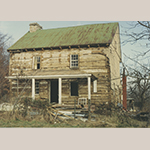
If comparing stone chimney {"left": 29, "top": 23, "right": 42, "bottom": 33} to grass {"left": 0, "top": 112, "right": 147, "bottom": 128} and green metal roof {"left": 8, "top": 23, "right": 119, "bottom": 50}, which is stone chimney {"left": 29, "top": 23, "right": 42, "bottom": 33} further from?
grass {"left": 0, "top": 112, "right": 147, "bottom": 128}

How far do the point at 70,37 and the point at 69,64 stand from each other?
2648 millimetres

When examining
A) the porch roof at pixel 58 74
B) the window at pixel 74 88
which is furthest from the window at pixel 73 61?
the window at pixel 74 88

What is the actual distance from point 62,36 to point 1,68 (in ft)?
22.0

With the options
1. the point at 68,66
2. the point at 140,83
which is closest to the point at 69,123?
the point at 140,83

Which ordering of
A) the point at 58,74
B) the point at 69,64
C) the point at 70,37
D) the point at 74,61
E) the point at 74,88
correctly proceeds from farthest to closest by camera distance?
the point at 70,37, the point at 74,88, the point at 74,61, the point at 69,64, the point at 58,74

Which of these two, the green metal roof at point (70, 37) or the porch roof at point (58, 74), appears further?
the green metal roof at point (70, 37)

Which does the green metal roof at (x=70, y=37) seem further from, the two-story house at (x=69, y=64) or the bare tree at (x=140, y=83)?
the bare tree at (x=140, y=83)

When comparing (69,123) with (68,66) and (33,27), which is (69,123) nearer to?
(68,66)

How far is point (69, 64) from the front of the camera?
1802cm

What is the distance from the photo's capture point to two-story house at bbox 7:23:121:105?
16875mm

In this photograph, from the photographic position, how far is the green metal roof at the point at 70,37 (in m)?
17.7

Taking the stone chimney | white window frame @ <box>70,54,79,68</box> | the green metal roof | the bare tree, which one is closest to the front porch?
white window frame @ <box>70,54,79,68</box>

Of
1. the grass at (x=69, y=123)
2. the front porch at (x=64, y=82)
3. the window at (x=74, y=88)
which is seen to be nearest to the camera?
the grass at (x=69, y=123)

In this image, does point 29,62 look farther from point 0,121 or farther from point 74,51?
point 0,121
